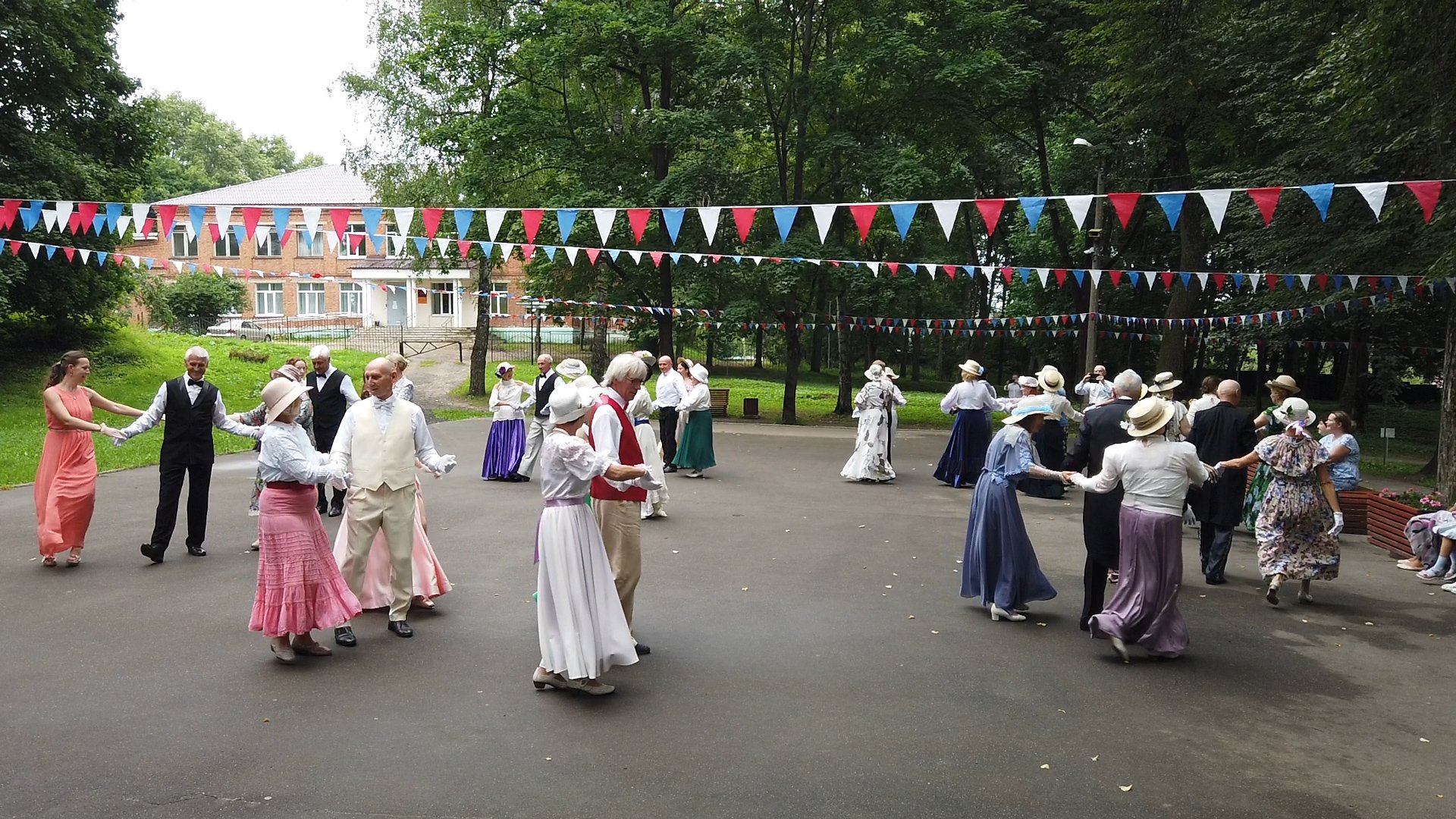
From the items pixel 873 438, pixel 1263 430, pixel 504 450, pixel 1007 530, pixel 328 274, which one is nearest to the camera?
pixel 1007 530

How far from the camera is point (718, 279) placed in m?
24.9

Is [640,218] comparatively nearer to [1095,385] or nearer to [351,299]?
[1095,385]

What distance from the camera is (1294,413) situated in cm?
834

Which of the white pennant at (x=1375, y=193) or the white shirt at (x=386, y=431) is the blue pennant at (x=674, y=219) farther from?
the white pennant at (x=1375, y=193)

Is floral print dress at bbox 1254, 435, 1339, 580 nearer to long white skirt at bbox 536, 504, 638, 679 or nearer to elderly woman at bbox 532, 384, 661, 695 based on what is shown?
elderly woman at bbox 532, 384, 661, 695

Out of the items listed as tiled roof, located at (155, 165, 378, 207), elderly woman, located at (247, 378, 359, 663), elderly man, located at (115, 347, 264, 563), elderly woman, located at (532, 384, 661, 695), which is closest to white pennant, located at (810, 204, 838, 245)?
elderly woman, located at (532, 384, 661, 695)

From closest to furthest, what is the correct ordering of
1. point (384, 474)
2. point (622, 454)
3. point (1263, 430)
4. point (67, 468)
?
point (622, 454) < point (384, 474) < point (67, 468) < point (1263, 430)

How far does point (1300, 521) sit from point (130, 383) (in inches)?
1000

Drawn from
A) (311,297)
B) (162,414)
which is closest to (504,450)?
(162,414)

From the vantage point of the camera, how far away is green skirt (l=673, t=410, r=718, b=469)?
46.3 feet

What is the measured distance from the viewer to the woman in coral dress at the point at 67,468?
7.91 meters

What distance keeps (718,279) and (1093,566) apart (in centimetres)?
1887

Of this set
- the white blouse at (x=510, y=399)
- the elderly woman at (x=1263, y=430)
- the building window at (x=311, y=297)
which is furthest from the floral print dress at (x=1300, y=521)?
the building window at (x=311, y=297)

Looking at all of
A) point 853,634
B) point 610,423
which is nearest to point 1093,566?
point 853,634
